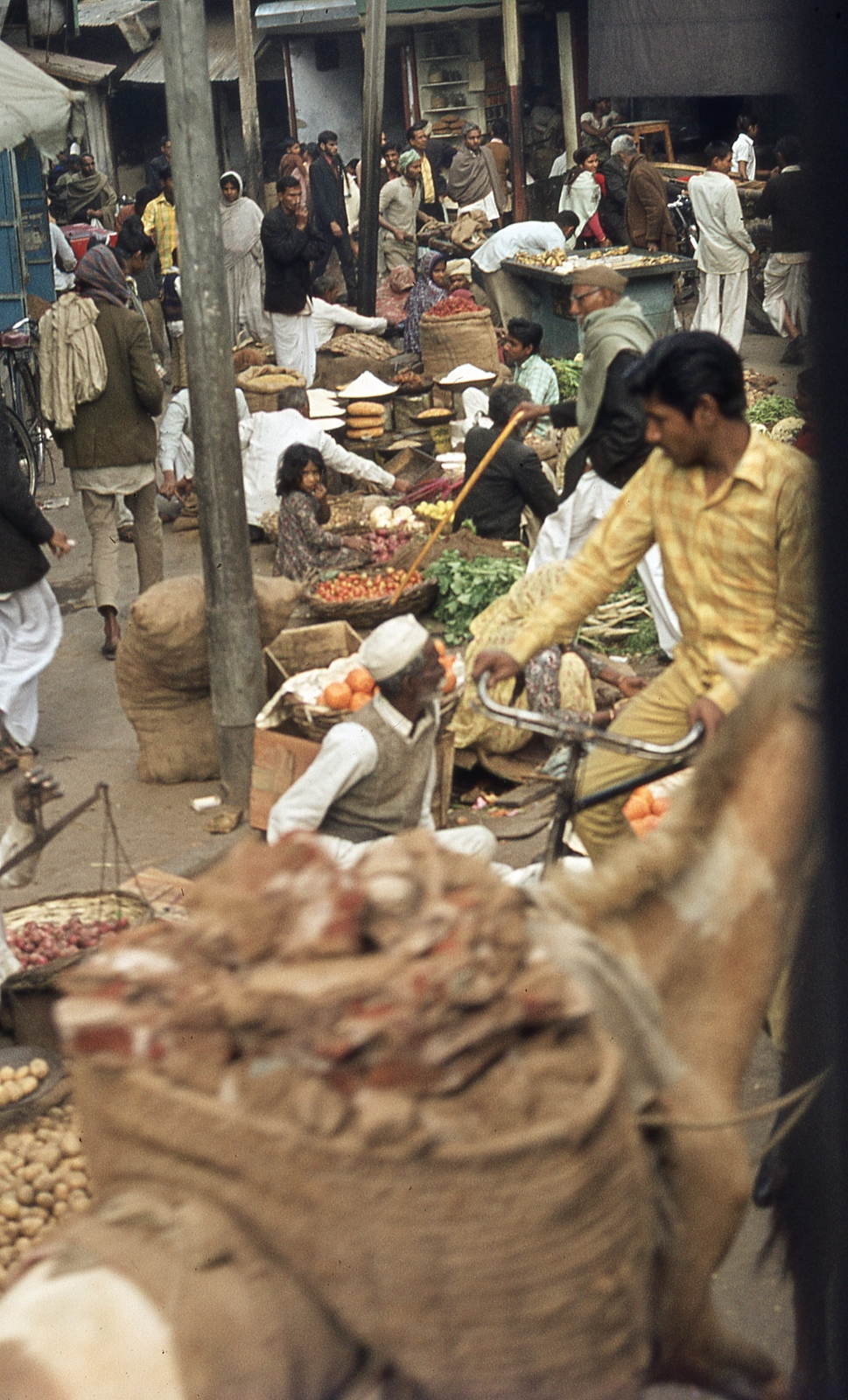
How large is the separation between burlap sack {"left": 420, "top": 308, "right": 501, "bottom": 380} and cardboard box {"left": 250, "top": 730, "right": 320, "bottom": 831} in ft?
24.4

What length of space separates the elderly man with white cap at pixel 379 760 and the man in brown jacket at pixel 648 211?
37.6 feet

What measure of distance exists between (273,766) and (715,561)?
2.53 m

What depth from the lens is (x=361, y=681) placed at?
546 cm

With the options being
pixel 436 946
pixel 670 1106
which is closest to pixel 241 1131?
pixel 436 946

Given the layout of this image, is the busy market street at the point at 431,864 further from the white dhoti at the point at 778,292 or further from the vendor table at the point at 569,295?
the white dhoti at the point at 778,292

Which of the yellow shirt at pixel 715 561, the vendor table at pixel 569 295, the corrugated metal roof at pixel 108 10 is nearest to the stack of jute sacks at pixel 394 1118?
the yellow shirt at pixel 715 561

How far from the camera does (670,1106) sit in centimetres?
186

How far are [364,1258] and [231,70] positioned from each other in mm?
24302

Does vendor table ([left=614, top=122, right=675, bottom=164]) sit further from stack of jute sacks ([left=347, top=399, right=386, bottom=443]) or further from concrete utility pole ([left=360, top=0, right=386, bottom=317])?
stack of jute sacks ([left=347, top=399, right=386, bottom=443])

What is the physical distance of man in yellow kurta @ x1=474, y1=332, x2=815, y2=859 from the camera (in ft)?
10.8

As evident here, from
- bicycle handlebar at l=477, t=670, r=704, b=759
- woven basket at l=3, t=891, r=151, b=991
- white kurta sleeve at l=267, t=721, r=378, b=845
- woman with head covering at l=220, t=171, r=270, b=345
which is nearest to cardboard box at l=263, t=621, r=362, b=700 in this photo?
woven basket at l=3, t=891, r=151, b=991

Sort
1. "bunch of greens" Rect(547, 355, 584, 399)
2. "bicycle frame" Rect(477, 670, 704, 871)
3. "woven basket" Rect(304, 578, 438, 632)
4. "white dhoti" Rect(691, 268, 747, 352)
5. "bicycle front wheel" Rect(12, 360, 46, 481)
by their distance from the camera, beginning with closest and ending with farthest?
"bicycle frame" Rect(477, 670, 704, 871) → "woven basket" Rect(304, 578, 438, 632) → "bicycle front wheel" Rect(12, 360, 46, 481) → "bunch of greens" Rect(547, 355, 584, 399) → "white dhoti" Rect(691, 268, 747, 352)

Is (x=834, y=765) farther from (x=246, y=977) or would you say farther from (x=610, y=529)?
(x=610, y=529)

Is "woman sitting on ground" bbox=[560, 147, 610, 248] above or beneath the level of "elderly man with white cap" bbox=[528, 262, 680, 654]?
above
